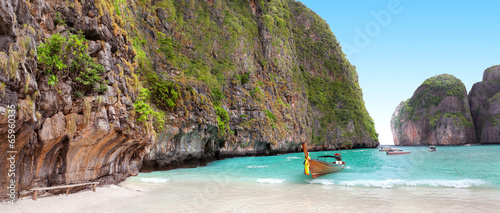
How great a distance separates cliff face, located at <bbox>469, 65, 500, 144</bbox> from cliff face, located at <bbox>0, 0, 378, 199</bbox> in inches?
2574

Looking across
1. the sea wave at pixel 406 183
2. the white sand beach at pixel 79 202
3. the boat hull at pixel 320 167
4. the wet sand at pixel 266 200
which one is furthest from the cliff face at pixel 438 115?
the white sand beach at pixel 79 202

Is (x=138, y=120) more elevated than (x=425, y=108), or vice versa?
(x=425, y=108)

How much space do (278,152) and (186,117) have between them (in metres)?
32.9

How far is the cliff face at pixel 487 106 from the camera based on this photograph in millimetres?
102562

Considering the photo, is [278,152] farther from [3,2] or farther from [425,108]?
[425,108]

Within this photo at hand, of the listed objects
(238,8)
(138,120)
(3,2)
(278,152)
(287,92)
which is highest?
(238,8)

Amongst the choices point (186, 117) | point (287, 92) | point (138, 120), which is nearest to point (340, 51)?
point (287, 92)

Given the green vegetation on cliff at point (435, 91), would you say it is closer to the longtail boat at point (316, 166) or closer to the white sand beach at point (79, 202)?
the longtail boat at point (316, 166)

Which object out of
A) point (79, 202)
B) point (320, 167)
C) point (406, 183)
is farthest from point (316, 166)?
point (79, 202)

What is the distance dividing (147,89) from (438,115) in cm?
13152

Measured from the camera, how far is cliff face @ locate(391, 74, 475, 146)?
107812mm

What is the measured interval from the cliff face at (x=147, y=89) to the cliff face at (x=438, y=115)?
5606 centimetres

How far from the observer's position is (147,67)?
25.3 meters

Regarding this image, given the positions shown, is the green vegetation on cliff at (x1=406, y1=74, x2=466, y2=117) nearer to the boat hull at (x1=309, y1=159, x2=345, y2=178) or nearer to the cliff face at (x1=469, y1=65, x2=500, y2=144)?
the cliff face at (x1=469, y1=65, x2=500, y2=144)
